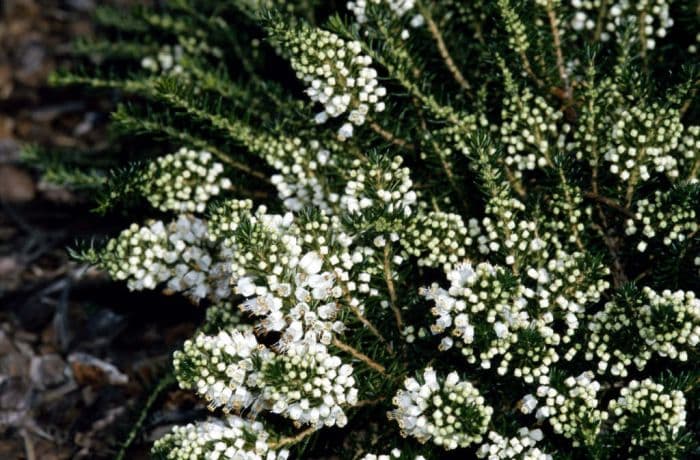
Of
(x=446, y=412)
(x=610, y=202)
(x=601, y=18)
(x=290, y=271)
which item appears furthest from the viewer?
(x=601, y=18)

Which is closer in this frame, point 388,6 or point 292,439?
point 292,439

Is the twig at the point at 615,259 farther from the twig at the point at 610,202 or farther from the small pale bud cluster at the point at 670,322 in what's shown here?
the small pale bud cluster at the point at 670,322

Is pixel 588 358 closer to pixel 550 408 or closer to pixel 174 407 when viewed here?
pixel 550 408

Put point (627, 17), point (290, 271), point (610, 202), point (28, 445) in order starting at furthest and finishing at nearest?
point (28, 445), point (627, 17), point (610, 202), point (290, 271)

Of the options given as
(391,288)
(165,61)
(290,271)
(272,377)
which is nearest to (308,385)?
(272,377)

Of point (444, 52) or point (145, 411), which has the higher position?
point (444, 52)

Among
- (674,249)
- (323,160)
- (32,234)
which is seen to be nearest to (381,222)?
(323,160)

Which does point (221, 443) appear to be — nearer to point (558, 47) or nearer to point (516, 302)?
point (516, 302)

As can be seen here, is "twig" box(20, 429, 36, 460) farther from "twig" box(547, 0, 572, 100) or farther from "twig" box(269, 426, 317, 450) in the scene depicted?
"twig" box(547, 0, 572, 100)
